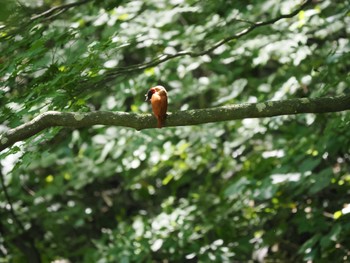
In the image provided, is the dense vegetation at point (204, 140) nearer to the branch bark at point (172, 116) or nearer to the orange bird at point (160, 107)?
the branch bark at point (172, 116)

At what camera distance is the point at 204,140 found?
485 centimetres

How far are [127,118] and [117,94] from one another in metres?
2.12

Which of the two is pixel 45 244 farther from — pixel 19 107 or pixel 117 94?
pixel 19 107

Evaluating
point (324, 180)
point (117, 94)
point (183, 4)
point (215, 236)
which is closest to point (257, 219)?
point (215, 236)

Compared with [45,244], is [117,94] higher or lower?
higher

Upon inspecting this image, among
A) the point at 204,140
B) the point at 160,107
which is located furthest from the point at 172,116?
the point at 204,140

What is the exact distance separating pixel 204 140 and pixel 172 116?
2.28 meters

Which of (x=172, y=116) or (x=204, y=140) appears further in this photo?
(x=204, y=140)

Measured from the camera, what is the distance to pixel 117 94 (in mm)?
4641

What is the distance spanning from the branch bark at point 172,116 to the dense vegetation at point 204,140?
492 mm

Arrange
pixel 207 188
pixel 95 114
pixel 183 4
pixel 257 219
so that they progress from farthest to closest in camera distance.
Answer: pixel 207 188 < pixel 257 219 < pixel 183 4 < pixel 95 114

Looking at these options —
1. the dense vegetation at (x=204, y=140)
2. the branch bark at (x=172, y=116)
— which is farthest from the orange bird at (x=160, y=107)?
the dense vegetation at (x=204, y=140)

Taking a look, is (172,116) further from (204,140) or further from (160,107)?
(204,140)

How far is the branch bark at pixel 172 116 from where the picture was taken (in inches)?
98.7
